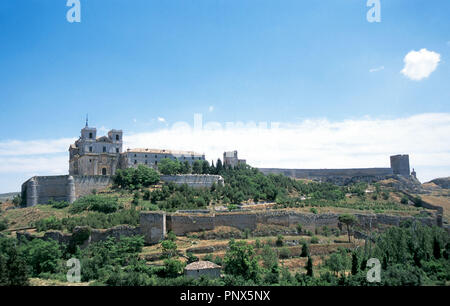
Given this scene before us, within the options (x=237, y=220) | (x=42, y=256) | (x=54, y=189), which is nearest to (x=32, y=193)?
(x=54, y=189)

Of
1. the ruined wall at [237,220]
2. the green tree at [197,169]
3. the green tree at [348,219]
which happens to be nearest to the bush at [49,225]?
the ruined wall at [237,220]

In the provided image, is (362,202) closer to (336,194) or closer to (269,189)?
(336,194)

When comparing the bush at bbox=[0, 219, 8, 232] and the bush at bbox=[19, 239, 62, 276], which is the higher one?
the bush at bbox=[0, 219, 8, 232]

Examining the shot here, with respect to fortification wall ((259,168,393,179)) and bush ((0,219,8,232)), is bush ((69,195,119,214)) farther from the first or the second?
fortification wall ((259,168,393,179))

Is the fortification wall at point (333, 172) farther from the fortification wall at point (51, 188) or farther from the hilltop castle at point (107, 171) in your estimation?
the fortification wall at point (51, 188)

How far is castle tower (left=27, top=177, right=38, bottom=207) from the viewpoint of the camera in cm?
3466

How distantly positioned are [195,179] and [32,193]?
16.4m

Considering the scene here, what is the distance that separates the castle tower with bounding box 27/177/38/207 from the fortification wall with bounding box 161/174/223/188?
1263 centimetres

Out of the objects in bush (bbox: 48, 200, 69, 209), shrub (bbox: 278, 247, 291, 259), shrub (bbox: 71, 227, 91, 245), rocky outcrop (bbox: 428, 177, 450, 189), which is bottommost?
shrub (bbox: 278, 247, 291, 259)

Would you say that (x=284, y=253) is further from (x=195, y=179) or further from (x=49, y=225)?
(x=195, y=179)

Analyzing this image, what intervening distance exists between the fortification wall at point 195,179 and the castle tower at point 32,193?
41.4ft

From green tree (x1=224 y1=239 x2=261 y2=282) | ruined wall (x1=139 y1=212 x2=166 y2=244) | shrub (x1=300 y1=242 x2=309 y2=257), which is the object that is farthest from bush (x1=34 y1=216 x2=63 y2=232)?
shrub (x1=300 y1=242 x2=309 y2=257)

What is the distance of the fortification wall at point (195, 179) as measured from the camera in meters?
39.5
